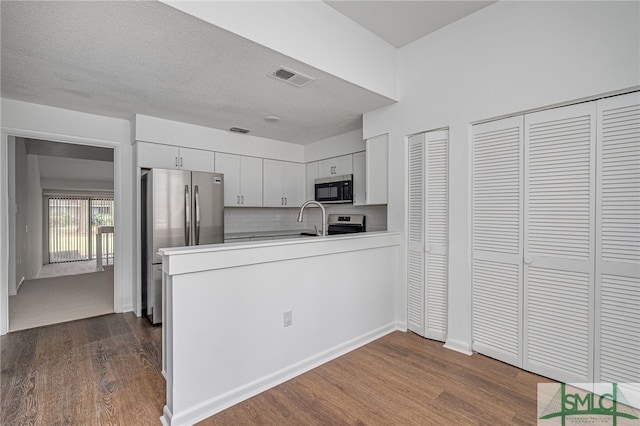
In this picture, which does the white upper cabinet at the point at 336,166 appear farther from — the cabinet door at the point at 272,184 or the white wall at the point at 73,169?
the white wall at the point at 73,169

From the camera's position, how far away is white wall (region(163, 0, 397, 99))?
195 centimetres

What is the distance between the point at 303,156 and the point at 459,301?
3.51 m

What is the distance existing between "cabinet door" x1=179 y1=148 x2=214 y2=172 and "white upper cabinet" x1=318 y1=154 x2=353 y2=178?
1699 millimetres

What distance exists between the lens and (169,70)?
2479 millimetres

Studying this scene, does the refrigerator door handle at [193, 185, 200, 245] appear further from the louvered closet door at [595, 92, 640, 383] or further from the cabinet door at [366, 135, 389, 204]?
the louvered closet door at [595, 92, 640, 383]

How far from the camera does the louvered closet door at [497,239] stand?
7.93 feet

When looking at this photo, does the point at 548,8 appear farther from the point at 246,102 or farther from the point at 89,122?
the point at 89,122

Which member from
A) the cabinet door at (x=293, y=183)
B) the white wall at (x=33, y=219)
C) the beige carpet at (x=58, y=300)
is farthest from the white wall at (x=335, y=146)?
the white wall at (x=33, y=219)

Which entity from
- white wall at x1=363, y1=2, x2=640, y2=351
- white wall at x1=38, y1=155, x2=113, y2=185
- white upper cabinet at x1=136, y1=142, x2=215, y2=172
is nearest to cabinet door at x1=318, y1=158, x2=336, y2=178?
white wall at x1=363, y1=2, x2=640, y2=351

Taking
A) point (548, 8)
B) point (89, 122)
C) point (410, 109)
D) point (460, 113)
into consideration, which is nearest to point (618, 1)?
point (548, 8)

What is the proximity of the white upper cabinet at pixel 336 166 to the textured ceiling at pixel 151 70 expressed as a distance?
734 millimetres

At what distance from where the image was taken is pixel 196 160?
4.09 meters

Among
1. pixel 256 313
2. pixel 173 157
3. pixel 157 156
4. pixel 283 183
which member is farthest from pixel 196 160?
pixel 256 313

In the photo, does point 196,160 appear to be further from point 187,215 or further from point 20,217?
point 20,217
